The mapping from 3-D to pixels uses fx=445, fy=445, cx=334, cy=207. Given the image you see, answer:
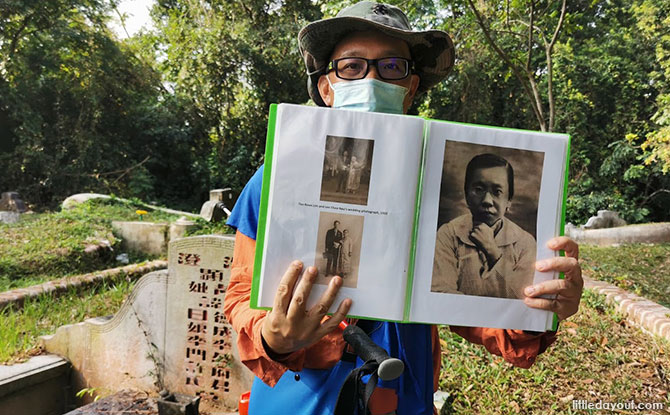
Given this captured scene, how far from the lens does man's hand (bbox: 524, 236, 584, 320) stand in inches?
39.0

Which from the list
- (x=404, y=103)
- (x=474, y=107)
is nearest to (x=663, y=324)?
(x=404, y=103)

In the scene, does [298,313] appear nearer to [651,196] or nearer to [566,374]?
[566,374]

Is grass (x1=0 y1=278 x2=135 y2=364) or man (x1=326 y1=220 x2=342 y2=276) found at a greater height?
man (x1=326 y1=220 x2=342 y2=276)

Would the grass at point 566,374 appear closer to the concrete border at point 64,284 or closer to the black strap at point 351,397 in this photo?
the black strap at point 351,397

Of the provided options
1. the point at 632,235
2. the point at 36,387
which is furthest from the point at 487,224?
the point at 632,235

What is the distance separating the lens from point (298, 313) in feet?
3.06

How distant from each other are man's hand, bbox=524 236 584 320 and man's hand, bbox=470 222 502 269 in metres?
0.10

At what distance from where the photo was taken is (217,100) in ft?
46.9

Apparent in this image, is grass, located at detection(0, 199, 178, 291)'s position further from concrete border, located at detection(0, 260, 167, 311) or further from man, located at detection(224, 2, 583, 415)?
man, located at detection(224, 2, 583, 415)

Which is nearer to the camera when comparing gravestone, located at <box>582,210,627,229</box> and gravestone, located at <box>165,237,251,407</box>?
gravestone, located at <box>165,237,251,407</box>

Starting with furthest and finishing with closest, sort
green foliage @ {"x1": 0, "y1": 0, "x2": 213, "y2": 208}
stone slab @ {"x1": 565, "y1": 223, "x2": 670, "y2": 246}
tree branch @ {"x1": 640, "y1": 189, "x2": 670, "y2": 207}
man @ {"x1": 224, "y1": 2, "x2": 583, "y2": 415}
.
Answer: green foliage @ {"x1": 0, "y1": 0, "x2": 213, "y2": 208} → tree branch @ {"x1": 640, "y1": 189, "x2": 670, "y2": 207} → stone slab @ {"x1": 565, "y1": 223, "x2": 670, "y2": 246} → man @ {"x1": 224, "y1": 2, "x2": 583, "y2": 415}

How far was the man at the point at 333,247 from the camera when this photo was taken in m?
0.94

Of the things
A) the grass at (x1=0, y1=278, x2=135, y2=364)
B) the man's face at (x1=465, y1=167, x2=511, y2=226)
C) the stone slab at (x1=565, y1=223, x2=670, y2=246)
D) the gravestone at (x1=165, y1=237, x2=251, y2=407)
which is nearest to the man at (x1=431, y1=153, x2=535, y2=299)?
the man's face at (x1=465, y1=167, x2=511, y2=226)

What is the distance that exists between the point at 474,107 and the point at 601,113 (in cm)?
444
